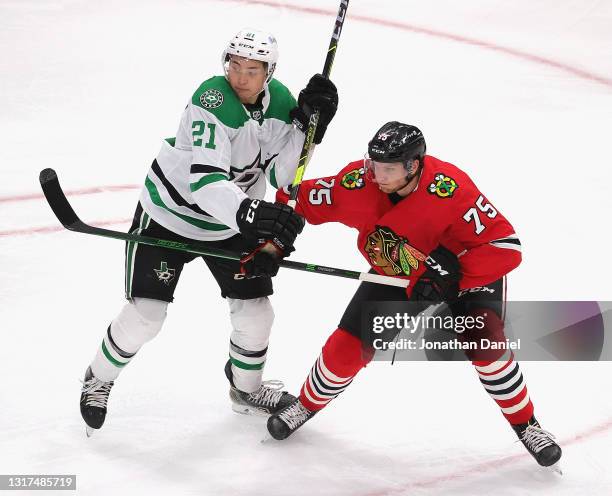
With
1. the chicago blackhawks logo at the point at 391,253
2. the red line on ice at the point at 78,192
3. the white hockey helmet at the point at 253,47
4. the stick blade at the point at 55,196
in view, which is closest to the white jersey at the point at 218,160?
the white hockey helmet at the point at 253,47

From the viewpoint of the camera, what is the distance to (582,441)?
10.6ft

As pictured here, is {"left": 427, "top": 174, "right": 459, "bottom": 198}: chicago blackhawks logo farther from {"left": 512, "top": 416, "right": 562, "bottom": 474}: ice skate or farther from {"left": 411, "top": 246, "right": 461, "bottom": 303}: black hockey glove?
{"left": 512, "top": 416, "right": 562, "bottom": 474}: ice skate

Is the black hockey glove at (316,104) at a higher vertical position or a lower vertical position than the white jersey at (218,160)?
higher

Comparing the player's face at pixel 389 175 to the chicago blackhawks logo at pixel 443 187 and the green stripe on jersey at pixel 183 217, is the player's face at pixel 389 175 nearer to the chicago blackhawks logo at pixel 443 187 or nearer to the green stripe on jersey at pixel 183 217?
the chicago blackhawks logo at pixel 443 187

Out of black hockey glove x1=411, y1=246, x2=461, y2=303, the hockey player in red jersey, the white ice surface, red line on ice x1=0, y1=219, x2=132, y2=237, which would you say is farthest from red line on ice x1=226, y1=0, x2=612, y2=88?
black hockey glove x1=411, y1=246, x2=461, y2=303

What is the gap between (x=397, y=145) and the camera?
2.80m

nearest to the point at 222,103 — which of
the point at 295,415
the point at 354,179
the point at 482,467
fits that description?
the point at 354,179

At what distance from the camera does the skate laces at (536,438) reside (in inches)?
119

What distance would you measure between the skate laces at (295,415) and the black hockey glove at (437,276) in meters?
0.60

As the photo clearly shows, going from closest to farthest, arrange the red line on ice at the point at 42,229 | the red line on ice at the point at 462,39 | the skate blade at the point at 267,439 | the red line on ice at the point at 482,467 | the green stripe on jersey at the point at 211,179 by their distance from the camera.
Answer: the green stripe on jersey at the point at 211,179
the red line on ice at the point at 482,467
the skate blade at the point at 267,439
the red line on ice at the point at 42,229
the red line on ice at the point at 462,39

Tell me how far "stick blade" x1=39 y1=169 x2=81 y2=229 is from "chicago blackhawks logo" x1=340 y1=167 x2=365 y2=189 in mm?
878

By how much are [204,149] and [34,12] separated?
458 centimetres

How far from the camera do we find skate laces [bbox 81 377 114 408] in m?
3.23

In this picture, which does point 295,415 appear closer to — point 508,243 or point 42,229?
point 508,243
